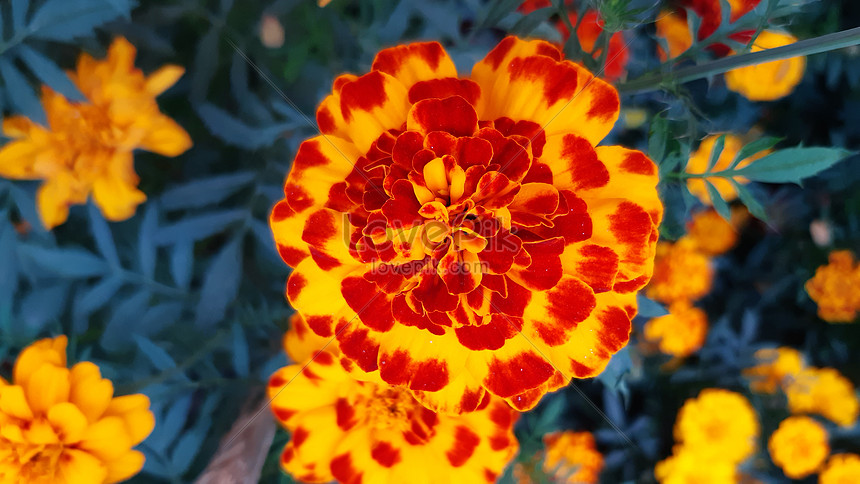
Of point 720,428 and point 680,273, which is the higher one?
point 680,273

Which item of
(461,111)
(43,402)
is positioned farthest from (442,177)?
(43,402)

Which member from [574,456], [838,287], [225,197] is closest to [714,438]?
[574,456]

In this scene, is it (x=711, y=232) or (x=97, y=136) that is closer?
(x=97, y=136)

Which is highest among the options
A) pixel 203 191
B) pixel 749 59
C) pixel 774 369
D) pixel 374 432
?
pixel 749 59

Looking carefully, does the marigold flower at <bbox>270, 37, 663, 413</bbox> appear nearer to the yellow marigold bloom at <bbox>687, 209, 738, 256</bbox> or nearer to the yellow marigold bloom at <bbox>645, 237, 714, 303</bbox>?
the yellow marigold bloom at <bbox>645, 237, 714, 303</bbox>

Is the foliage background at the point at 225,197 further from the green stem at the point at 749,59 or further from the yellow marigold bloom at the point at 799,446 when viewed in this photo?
the yellow marigold bloom at the point at 799,446

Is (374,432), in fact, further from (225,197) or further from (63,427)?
(225,197)
